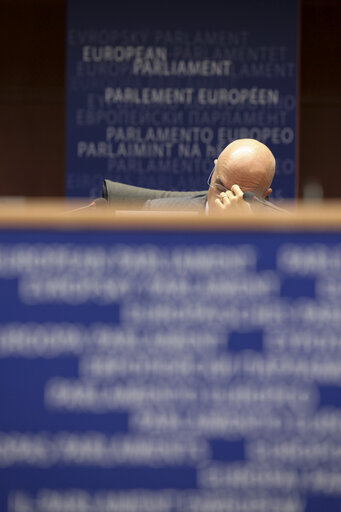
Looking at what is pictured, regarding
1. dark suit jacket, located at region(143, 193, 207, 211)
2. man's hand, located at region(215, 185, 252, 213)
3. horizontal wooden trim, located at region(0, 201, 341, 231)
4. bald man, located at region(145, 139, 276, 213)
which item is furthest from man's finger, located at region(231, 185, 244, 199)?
horizontal wooden trim, located at region(0, 201, 341, 231)

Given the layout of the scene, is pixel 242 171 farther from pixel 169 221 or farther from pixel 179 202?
pixel 169 221

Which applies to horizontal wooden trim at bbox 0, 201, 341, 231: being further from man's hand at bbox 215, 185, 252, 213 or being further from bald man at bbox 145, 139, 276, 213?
bald man at bbox 145, 139, 276, 213

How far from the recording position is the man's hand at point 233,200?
1.87 m

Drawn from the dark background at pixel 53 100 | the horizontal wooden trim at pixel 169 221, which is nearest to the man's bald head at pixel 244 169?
the horizontal wooden trim at pixel 169 221

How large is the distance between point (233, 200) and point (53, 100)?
3.42 m

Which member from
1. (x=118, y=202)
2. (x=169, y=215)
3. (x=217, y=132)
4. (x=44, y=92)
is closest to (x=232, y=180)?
(x=118, y=202)

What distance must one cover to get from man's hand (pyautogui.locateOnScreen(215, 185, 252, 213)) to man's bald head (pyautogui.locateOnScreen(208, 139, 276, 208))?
0.44 feet

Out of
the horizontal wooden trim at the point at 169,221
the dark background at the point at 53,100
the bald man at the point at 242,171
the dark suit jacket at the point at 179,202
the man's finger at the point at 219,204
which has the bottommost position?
the horizontal wooden trim at the point at 169,221

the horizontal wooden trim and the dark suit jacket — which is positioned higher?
the dark suit jacket

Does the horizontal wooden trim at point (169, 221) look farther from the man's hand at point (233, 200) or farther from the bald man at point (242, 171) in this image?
the bald man at point (242, 171)

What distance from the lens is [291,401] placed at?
1161 mm

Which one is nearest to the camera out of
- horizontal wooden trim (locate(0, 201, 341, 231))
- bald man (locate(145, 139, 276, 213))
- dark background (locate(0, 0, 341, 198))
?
horizontal wooden trim (locate(0, 201, 341, 231))

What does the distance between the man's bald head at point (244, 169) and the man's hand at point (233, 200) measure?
134mm

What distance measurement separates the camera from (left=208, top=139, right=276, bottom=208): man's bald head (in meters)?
2.08
